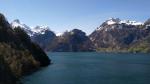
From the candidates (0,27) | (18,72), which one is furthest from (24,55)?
(18,72)

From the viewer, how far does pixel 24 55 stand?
16562 centimetres

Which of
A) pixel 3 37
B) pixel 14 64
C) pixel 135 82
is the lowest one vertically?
pixel 135 82

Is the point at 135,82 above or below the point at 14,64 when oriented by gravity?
below

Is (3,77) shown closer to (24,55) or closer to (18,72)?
(18,72)

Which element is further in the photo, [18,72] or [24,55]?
[24,55]

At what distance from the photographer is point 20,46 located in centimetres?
18300

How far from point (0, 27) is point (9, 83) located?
99413 mm

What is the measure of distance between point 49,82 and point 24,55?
52003mm

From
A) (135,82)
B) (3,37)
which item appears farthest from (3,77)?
(3,37)

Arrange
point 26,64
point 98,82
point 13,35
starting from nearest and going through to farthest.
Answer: point 98,82, point 26,64, point 13,35

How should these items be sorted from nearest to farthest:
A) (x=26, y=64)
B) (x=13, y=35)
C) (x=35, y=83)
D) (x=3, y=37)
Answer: (x=35, y=83)
(x=26, y=64)
(x=3, y=37)
(x=13, y=35)

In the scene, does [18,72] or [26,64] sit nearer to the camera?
[18,72]

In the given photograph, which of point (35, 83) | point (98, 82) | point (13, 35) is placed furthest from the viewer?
point (13, 35)

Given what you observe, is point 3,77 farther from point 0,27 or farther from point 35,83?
point 0,27
